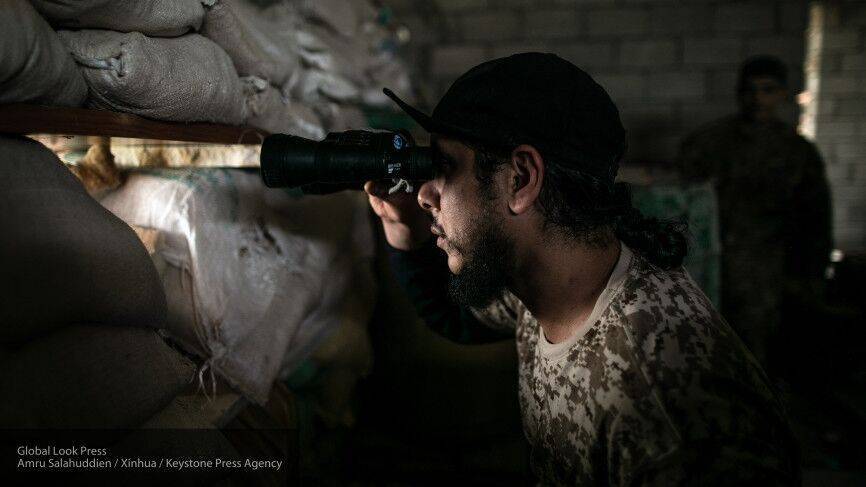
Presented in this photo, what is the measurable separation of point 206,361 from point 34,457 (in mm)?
350

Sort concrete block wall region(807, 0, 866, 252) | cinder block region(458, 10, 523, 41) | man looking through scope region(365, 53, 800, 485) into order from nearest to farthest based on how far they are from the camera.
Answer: man looking through scope region(365, 53, 800, 485) < cinder block region(458, 10, 523, 41) < concrete block wall region(807, 0, 866, 252)

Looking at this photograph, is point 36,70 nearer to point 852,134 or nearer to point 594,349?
point 594,349

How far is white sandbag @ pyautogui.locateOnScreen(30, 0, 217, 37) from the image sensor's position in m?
0.69

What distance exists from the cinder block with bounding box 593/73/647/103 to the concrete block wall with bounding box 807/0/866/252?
5.19 feet

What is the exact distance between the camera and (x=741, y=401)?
688 mm

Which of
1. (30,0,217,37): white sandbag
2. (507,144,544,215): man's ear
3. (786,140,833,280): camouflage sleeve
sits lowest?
(786,140,833,280): camouflage sleeve

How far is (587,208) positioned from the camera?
0.88 m

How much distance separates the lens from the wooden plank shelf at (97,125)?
0.66 metres

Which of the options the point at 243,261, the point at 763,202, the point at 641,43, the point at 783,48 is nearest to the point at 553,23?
the point at 641,43

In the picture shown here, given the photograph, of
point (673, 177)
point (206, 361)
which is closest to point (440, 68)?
point (673, 177)

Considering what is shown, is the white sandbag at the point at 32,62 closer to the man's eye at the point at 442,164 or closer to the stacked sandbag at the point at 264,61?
the stacked sandbag at the point at 264,61

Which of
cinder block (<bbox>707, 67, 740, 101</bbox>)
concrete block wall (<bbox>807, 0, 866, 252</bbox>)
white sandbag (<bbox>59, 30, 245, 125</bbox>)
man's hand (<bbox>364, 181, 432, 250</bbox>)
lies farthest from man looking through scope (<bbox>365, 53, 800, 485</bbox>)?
concrete block wall (<bbox>807, 0, 866, 252</bbox>)

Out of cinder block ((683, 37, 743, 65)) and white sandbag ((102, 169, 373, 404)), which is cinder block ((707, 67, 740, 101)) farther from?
white sandbag ((102, 169, 373, 404))

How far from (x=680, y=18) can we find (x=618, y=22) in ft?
1.16
